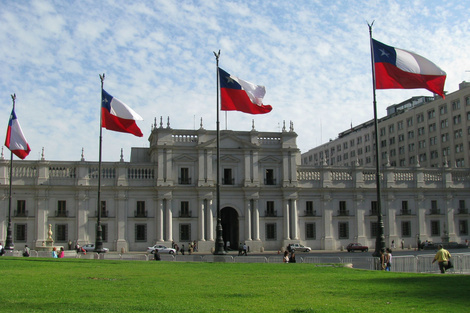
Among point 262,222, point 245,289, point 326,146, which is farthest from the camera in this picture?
point 326,146

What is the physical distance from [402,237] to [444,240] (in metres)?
5.53

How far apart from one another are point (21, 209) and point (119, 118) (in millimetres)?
30255

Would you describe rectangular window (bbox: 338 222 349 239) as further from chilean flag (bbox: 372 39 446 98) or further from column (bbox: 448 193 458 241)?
chilean flag (bbox: 372 39 446 98)

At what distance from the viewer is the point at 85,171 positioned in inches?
2650

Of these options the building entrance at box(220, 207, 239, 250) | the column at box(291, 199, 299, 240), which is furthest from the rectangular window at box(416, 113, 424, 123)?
the building entrance at box(220, 207, 239, 250)

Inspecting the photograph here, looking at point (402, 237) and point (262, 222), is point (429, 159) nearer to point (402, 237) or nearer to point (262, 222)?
point (402, 237)

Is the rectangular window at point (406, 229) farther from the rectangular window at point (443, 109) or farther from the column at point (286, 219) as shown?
the rectangular window at point (443, 109)

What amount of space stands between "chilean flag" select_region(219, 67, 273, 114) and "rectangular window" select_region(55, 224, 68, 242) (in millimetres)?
36352

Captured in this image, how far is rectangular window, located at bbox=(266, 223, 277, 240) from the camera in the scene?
233 ft

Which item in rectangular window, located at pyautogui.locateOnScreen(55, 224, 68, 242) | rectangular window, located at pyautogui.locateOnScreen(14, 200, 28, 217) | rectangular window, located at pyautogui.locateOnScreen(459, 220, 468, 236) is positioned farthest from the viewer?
rectangular window, located at pyautogui.locateOnScreen(459, 220, 468, 236)

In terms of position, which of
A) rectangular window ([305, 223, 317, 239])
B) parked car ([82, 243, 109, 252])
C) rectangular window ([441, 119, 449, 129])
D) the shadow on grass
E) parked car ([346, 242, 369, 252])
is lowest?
parked car ([346, 242, 369, 252])

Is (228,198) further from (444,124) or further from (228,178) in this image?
(444,124)

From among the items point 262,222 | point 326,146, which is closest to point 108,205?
point 262,222

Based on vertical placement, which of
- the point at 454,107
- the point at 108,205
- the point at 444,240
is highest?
the point at 454,107
